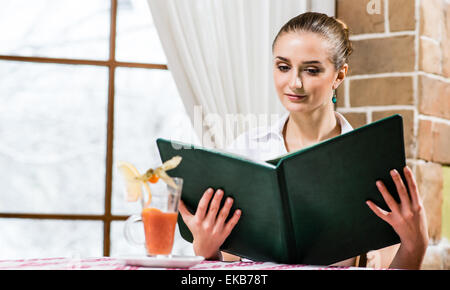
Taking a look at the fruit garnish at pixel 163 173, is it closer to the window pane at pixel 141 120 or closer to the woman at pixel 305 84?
the woman at pixel 305 84

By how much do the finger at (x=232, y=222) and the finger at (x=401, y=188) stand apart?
11.2 inches

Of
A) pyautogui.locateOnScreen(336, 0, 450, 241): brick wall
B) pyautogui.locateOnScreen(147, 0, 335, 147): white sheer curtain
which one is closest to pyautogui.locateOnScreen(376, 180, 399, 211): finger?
pyautogui.locateOnScreen(336, 0, 450, 241): brick wall

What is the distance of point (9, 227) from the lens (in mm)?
2410

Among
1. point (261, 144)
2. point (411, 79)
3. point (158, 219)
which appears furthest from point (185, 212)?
point (411, 79)

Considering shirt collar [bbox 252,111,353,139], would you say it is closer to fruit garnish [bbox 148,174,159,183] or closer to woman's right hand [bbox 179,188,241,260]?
woman's right hand [bbox 179,188,241,260]

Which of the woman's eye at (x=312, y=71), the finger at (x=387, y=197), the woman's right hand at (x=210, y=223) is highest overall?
the woman's eye at (x=312, y=71)

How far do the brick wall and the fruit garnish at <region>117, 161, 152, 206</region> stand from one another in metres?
1.40

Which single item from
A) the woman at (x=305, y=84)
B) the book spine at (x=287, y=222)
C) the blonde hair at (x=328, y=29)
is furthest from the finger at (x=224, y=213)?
the blonde hair at (x=328, y=29)

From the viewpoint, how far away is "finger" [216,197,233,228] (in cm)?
102

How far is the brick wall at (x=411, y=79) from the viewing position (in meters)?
2.08

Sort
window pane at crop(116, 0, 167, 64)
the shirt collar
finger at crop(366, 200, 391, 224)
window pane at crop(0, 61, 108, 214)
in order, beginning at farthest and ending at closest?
window pane at crop(116, 0, 167, 64)
window pane at crop(0, 61, 108, 214)
the shirt collar
finger at crop(366, 200, 391, 224)
